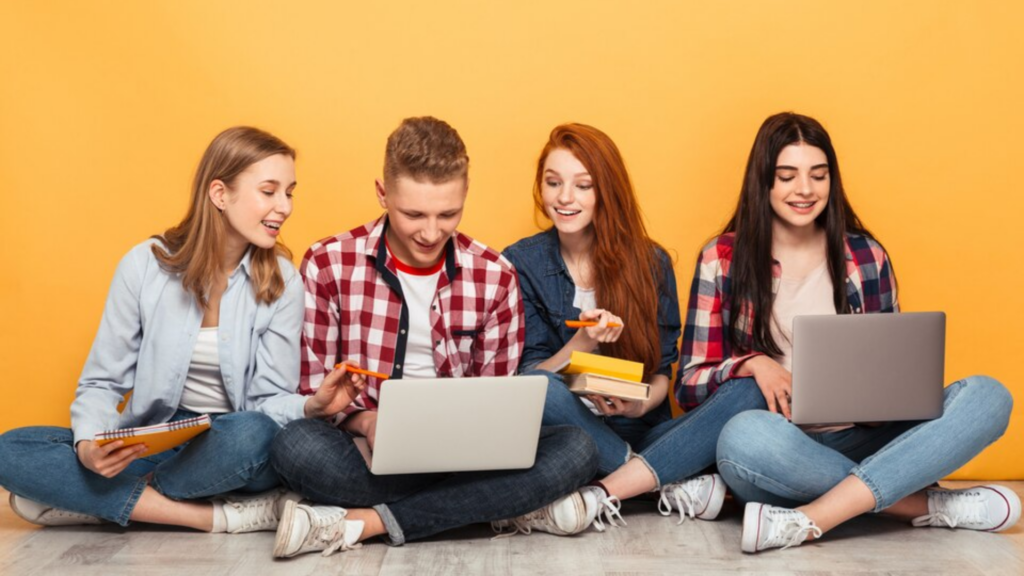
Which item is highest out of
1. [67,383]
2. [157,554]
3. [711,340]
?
[711,340]

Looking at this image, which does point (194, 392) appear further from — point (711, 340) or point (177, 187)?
point (711, 340)

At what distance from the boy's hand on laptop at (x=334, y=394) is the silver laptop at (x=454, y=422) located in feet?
0.71

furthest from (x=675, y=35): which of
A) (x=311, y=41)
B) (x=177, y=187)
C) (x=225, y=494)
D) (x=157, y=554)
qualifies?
(x=157, y=554)

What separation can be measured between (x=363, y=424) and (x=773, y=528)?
3.00ft

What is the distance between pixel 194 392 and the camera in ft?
8.29

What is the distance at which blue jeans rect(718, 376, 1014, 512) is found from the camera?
230 centimetres

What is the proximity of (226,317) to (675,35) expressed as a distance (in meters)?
1.48

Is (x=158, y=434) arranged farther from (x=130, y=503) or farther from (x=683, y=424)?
(x=683, y=424)

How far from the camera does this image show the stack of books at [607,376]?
2.34 metres

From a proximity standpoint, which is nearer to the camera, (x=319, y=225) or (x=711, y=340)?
(x=711, y=340)

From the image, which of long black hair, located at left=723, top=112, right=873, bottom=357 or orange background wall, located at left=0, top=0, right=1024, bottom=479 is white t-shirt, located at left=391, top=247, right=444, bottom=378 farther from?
long black hair, located at left=723, top=112, right=873, bottom=357

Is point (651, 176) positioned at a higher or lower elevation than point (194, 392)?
higher

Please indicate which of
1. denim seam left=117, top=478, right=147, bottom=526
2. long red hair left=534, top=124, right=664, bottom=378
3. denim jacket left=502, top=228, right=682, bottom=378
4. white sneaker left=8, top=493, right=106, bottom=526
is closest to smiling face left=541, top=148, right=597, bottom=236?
long red hair left=534, top=124, right=664, bottom=378

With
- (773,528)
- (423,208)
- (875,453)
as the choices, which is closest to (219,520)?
(423,208)
